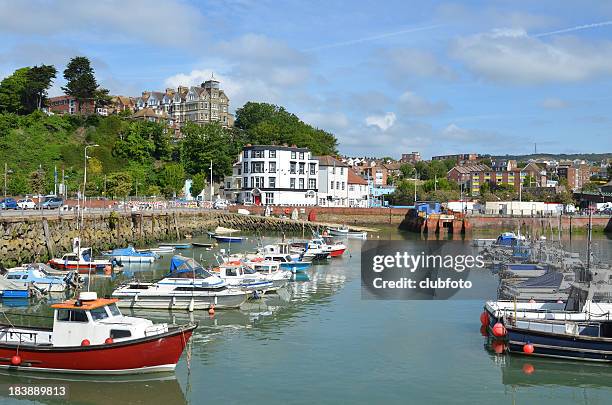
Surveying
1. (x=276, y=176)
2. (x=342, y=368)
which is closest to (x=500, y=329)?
(x=342, y=368)

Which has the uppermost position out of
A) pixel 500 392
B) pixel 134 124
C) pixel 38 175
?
pixel 134 124

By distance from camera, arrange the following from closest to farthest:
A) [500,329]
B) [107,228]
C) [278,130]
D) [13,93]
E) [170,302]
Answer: [500,329]
[170,302]
[107,228]
[13,93]
[278,130]

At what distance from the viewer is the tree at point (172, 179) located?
107 m

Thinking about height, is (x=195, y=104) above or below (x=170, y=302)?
above

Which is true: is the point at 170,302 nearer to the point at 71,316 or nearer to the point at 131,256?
the point at 71,316

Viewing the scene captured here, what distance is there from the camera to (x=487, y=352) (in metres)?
27.9

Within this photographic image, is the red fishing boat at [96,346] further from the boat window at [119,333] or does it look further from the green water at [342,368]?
the green water at [342,368]

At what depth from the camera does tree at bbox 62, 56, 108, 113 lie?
122 meters

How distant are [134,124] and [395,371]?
323 ft

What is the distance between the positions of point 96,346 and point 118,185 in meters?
75.4

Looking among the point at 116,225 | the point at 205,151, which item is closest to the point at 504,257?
the point at 116,225

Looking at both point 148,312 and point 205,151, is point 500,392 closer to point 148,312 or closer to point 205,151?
point 148,312

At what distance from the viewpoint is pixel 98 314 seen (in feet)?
76.0

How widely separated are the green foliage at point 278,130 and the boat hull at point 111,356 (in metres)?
106
